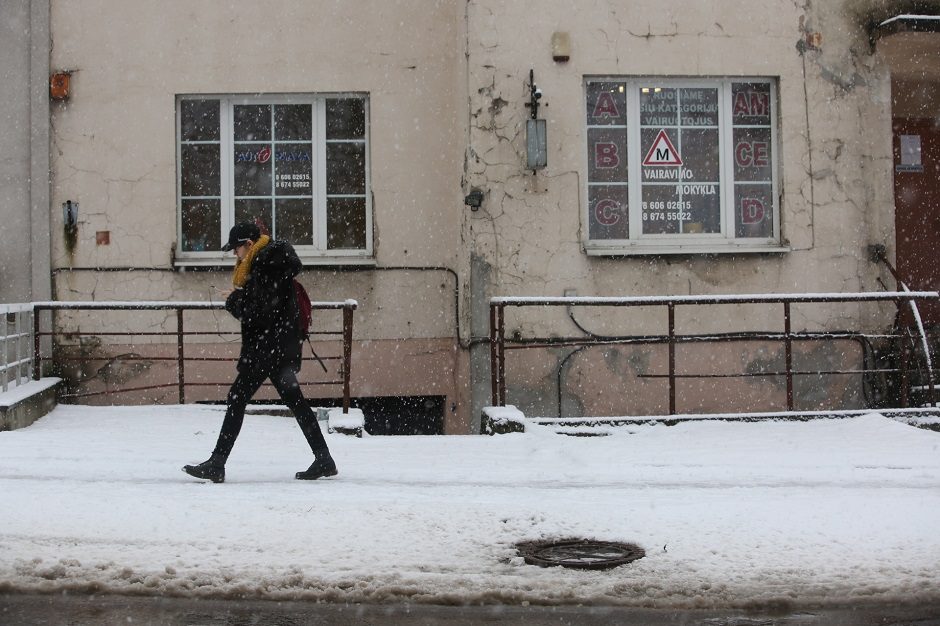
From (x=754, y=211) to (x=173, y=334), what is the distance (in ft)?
19.4

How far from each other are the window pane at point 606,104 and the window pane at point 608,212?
0.67 meters

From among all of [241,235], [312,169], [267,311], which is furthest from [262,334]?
[312,169]

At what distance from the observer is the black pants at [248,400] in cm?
712

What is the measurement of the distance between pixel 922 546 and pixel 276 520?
3282 millimetres

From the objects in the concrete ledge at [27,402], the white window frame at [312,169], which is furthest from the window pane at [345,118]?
the concrete ledge at [27,402]

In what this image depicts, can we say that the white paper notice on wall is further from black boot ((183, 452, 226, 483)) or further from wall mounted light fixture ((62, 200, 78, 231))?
wall mounted light fixture ((62, 200, 78, 231))

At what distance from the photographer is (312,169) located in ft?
39.4

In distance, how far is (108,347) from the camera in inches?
461

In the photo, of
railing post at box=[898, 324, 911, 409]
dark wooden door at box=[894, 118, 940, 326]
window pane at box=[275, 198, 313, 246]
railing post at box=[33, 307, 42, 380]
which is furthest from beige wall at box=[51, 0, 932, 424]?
railing post at box=[898, 324, 911, 409]

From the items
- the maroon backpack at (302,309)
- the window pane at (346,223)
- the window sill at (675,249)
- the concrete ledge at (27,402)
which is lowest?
the concrete ledge at (27,402)

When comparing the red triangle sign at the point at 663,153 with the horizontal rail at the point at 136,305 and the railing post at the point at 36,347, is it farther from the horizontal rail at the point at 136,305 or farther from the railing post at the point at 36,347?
the railing post at the point at 36,347

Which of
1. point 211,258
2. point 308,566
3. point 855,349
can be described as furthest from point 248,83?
point 308,566

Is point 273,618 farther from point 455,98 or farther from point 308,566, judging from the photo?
point 455,98

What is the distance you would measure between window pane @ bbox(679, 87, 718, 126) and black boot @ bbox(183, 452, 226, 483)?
6.45m
